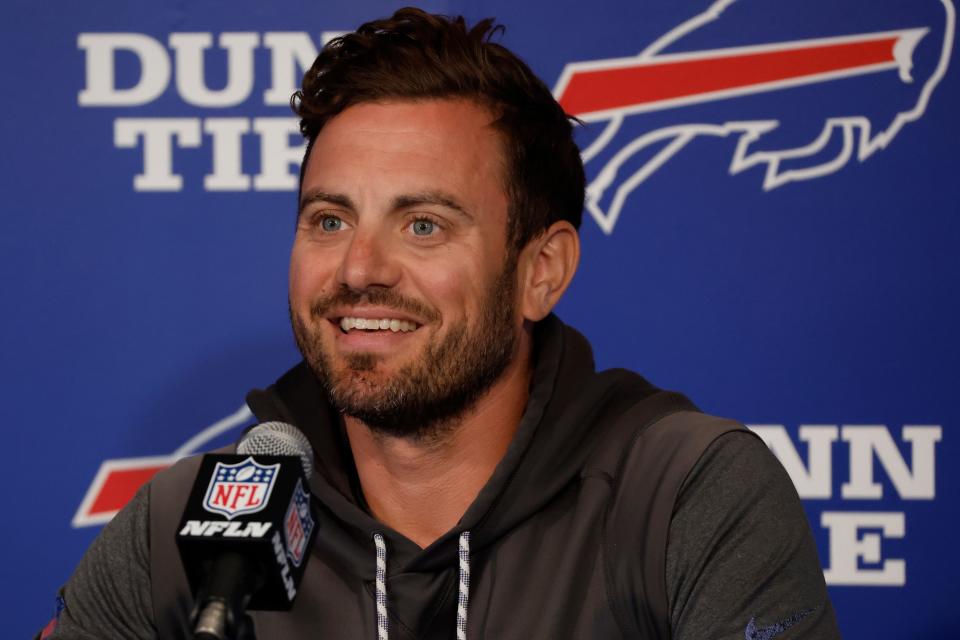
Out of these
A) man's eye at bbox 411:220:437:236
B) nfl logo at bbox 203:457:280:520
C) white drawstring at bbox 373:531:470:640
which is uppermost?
man's eye at bbox 411:220:437:236

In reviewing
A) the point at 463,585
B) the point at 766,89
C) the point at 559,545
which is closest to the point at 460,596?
the point at 463,585

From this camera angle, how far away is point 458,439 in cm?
167

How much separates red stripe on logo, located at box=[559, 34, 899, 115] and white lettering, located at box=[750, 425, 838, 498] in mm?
618

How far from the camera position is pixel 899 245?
218 cm

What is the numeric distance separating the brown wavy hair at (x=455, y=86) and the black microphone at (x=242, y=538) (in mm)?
710

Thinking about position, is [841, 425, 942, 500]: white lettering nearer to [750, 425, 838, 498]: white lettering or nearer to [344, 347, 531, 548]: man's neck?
[750, 425, 838, 498]: white lettering

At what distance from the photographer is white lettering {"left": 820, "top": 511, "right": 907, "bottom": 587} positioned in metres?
2.17

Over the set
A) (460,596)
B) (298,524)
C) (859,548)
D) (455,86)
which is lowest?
(859,548)

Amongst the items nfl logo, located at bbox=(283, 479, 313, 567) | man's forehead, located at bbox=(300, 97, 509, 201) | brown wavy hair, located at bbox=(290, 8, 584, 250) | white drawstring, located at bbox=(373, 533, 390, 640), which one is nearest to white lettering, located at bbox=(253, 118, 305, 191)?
brown wavy hair, located at bbox=(290, 8, 584, 250)

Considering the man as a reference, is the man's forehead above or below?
above

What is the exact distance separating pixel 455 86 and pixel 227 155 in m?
0.71

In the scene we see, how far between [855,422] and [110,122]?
1.44 metres

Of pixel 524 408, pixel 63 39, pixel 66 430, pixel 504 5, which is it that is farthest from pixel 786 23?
pixel 66 430

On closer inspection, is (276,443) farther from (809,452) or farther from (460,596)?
(809,452)
